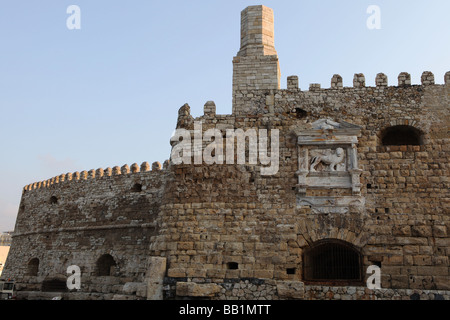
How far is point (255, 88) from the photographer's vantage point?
1047cm

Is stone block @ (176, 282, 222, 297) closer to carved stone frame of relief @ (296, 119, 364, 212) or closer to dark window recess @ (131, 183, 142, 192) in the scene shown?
carved stone frame of relief @ (296, 119, 364, 212)

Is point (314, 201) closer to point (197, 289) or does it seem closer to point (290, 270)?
point (290, 270)

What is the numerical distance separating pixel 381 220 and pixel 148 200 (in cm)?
984

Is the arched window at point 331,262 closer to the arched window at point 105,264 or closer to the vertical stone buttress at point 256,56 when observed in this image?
the vertical stone buttress at point 256,56

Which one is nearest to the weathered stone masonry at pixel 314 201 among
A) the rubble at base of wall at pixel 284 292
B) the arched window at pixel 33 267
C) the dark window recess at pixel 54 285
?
the rubble at base of wall at pixel 284 292

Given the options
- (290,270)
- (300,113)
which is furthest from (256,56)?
(290,270)

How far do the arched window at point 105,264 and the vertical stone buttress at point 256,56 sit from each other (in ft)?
31.2

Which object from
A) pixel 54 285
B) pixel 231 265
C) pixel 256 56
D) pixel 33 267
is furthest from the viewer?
pixel 33 267

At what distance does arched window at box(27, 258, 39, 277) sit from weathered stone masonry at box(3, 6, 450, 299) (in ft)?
37.6

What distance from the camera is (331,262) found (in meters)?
9.21

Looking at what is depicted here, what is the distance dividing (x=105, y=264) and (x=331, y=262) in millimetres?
10465

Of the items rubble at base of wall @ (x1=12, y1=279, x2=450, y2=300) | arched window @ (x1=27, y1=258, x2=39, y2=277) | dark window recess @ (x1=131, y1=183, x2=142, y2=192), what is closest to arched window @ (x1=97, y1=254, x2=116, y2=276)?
dark window recess @ (x1=131, y1=183, x2=142, y2=192)
